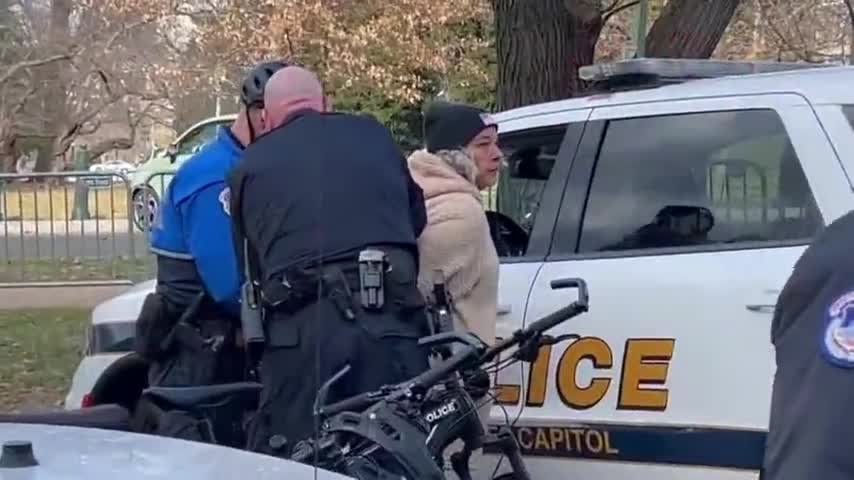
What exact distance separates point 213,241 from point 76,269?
8.28 m

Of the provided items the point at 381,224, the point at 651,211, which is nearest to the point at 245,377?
the point at 381,224

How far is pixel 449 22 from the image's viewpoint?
88.7ft

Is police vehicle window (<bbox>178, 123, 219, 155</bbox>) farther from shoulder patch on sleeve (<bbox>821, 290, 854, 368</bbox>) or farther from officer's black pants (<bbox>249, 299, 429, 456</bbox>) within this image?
shoulder patch on sleeve (<bbox>821, 290, 854, 368</bbox>)

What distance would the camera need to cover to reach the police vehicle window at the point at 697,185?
4.68m

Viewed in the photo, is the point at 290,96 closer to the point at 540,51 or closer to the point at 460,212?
the point at 460,212

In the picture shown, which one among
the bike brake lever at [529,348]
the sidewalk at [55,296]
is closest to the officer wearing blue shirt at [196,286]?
the bike brake lever at [529,348]

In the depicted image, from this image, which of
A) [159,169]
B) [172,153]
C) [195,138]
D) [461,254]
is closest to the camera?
[461,254]

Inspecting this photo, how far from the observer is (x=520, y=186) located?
5.61m

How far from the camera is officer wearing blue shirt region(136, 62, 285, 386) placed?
462 cm

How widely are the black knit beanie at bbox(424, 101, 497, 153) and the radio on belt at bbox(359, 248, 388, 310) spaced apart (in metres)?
0.90

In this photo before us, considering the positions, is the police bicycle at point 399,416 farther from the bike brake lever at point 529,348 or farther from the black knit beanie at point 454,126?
the black knit beanie at point 454,126

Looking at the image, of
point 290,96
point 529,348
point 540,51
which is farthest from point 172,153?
point 529,348

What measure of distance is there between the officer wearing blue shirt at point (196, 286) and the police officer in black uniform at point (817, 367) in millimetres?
2787

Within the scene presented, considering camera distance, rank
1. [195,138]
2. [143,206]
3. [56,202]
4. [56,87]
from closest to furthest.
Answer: [143,206], [56,202], [195,138], [56,87]
